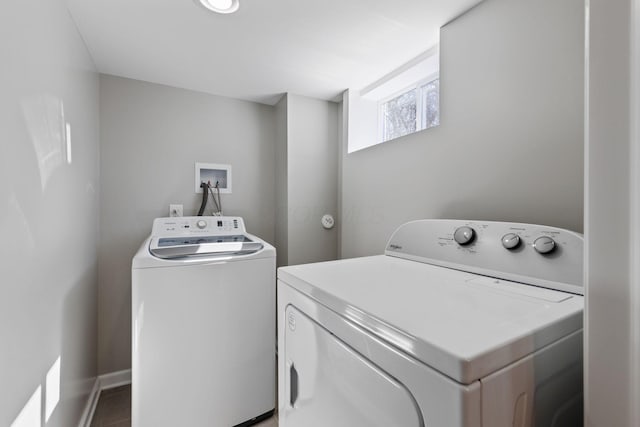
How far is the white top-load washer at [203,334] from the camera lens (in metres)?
1.32

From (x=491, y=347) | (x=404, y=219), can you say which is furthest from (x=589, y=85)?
(x=404, y=219)

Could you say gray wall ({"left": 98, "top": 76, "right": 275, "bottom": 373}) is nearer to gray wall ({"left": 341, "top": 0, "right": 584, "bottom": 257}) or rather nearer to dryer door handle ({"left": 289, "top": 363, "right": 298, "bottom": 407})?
gray wall ({"left": 341, "top": 0, "right": 584, "bottom": 257})

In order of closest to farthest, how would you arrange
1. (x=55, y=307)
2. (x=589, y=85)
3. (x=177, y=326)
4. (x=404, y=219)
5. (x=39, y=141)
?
1. (x=589, y=85)
2. (x=39, y=141)
3. (x=55, y=307)
4. (x=177, y=326)
5. (x=404, y=219)

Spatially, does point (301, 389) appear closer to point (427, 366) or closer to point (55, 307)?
point (427, 366)

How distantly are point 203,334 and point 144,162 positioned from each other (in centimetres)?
135

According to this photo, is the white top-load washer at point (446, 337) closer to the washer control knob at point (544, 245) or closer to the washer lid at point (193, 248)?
the washer control knob at point (544, 245)

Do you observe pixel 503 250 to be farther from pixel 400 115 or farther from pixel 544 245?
pixel 400 115

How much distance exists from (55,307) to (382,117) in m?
2.19

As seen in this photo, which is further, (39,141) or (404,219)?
(404,219)

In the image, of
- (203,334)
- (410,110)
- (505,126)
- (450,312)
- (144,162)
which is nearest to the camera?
(450,312)

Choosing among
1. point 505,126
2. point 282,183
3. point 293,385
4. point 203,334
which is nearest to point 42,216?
point 203,334

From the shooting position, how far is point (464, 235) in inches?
40.7

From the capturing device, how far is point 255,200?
2.41 m

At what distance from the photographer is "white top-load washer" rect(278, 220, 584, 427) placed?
0.44 m
